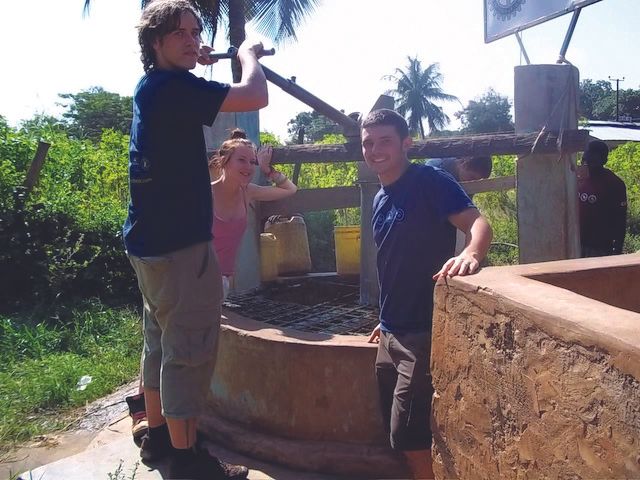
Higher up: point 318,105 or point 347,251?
point 318,105

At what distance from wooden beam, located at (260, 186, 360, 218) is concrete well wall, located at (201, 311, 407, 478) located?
1322 millimetres

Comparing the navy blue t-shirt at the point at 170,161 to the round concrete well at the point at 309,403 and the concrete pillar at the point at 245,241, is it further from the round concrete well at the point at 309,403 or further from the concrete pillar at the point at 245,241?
the concrete pillar at the point at 245,241

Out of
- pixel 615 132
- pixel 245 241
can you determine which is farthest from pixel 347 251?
pixel 615 132

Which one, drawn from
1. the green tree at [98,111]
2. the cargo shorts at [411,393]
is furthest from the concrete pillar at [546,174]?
the green tree at [98,111]

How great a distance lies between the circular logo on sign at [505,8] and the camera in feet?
16.0

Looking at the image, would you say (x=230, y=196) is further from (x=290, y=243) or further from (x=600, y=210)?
(x=600, y=210)

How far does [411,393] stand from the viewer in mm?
2139

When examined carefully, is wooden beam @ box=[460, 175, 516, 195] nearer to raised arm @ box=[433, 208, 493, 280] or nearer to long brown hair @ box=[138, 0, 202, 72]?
raised arm @ box=[433, 208, 493, 280]

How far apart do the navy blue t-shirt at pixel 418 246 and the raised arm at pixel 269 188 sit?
120 centimetres

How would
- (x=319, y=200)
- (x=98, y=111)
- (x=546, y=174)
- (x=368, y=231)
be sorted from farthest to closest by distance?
(x=98, y=111) → (x=319, y=200) → (x=368, y=231) → (x=546, y=174)

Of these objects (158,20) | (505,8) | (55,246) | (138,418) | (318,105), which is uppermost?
(505,8)

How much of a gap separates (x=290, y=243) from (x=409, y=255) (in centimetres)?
262

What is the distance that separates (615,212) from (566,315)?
134 inches

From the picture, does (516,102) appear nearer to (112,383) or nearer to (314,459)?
(314,459)
